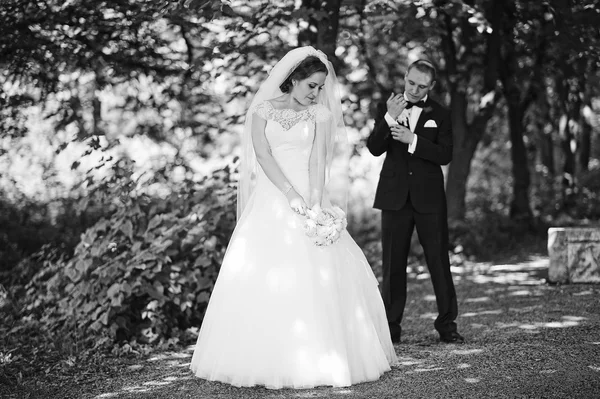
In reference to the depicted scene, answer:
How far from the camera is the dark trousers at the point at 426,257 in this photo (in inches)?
212

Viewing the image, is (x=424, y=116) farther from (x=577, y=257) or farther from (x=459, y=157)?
(x=459, y=157)

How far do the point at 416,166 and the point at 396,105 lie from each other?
1.70 ft

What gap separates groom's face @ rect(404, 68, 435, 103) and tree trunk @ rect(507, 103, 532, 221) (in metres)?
8.06

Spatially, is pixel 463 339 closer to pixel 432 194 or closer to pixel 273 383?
pixel 432 194

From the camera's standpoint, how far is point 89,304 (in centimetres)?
609

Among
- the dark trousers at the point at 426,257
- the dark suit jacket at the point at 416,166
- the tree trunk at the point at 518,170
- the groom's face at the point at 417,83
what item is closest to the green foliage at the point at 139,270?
the dark trousers at the point at 426,257

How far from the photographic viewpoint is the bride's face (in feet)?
15.6

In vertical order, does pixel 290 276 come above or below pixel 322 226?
below

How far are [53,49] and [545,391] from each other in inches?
247

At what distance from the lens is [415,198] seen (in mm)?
5375

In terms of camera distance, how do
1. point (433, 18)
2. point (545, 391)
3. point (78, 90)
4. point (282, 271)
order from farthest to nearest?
point (78, 90)
point (433, 18)
point (282, 271)
point (545, 391)

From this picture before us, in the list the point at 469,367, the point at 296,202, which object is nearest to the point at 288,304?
the point at 296,202

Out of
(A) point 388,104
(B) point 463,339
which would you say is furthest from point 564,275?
(A) point 388,104

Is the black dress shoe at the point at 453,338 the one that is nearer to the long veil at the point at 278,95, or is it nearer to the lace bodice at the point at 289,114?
the long veil at the point at 278,95
